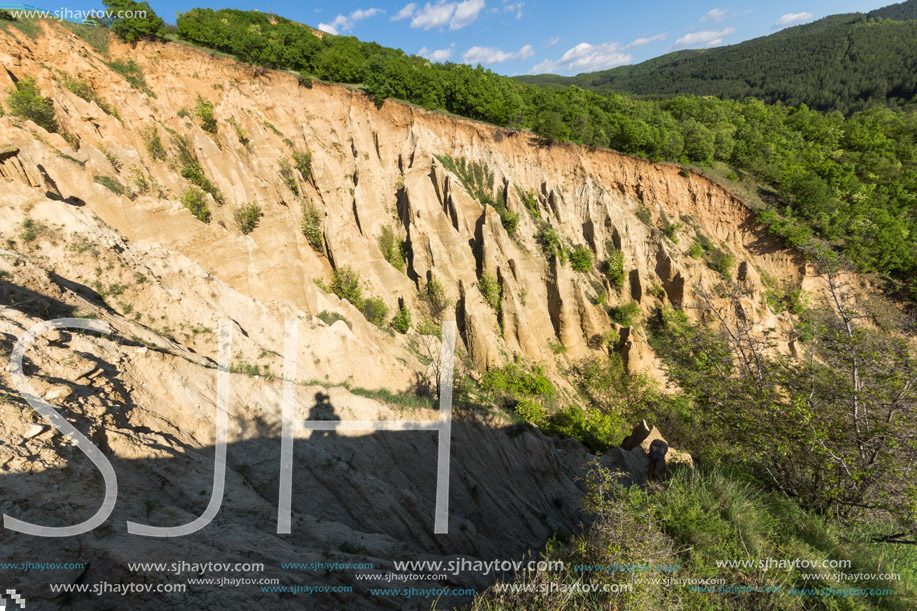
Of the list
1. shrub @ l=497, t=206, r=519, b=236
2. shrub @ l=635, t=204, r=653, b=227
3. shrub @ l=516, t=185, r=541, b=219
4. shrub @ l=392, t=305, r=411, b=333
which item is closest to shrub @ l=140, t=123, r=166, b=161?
shrub @ l=392, t=305, r=411, b=333

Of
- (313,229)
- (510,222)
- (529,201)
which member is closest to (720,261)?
(529,201)

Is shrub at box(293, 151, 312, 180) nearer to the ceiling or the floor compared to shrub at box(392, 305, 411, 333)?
nearer to the ceiling

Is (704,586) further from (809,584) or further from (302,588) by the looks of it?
(302,588)

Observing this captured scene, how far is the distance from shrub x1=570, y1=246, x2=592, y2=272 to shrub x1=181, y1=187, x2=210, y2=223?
25765 millimetres

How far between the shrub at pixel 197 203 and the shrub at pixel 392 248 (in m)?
10.8

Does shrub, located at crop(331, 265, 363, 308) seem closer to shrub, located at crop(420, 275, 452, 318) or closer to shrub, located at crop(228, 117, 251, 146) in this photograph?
shrub, located at crop(420, 275, 452, 318)

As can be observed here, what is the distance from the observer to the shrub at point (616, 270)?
30.5m

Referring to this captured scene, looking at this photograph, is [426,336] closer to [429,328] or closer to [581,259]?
[429,328]

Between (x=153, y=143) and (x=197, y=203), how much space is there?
6059 millimetres

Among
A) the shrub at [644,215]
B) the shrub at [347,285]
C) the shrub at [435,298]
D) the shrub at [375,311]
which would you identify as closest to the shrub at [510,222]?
the shrub at [435,298]

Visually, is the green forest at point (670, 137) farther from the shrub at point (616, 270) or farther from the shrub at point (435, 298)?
the shrub at point (435, 298)

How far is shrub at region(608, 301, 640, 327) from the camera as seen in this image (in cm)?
2947

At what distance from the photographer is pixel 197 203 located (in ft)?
65.9

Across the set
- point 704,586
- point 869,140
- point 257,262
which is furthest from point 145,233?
point 869,140
